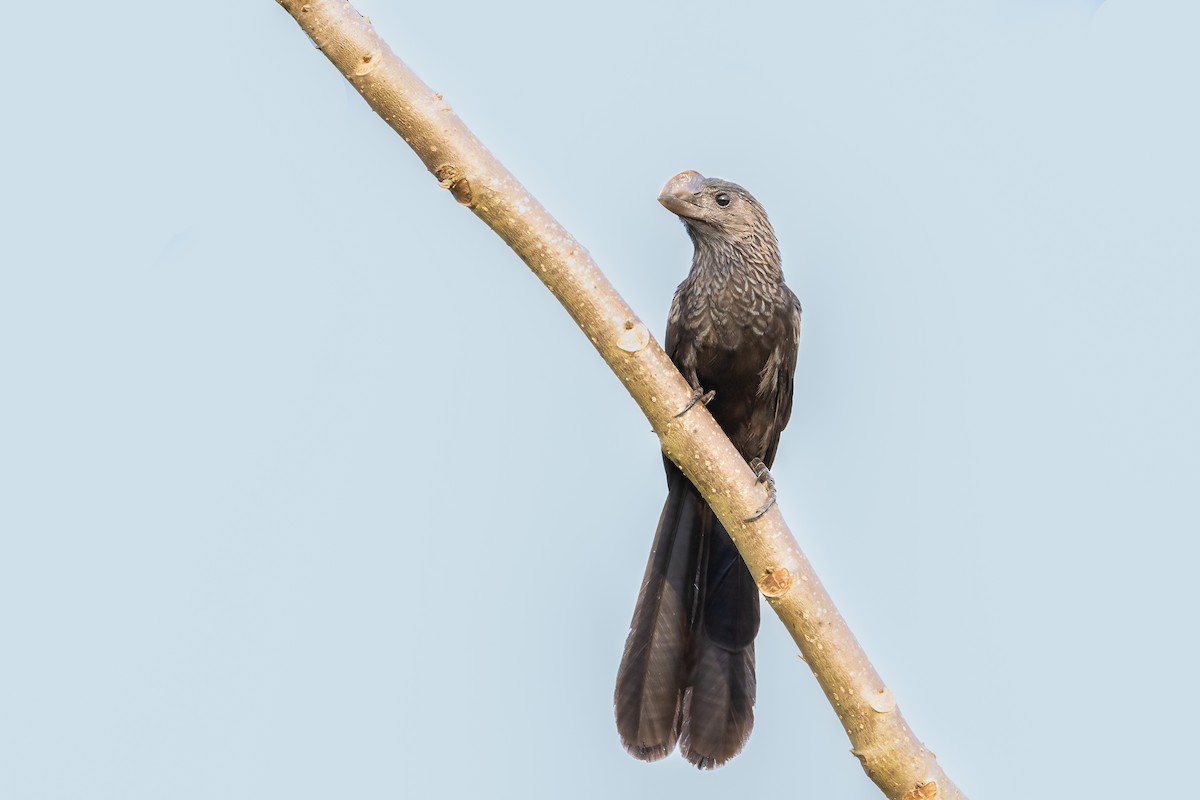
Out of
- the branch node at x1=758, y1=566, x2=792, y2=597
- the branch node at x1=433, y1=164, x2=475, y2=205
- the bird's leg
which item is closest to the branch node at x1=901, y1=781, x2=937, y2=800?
the branch node at x1=758, y1=566, x2=792, y2=597

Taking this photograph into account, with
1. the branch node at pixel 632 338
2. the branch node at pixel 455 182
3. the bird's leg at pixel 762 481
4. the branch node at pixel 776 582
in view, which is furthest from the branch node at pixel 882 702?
the branch node at pixel 455 182

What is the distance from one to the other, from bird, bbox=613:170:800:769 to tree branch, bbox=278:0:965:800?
0.48m

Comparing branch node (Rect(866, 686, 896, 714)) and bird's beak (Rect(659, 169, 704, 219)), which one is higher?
bird's beak (Rect(659, 169, 704, 219))

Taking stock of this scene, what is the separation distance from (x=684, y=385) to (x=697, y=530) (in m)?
0.98

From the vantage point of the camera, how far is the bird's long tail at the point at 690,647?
361 centimetres

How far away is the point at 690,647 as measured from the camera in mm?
3756

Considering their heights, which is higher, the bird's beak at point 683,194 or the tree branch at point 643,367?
the bird's beak at point 683,194

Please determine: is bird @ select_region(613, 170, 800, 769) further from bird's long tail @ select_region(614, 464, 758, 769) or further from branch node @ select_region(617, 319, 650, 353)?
branch node @ select_region(617, 319, 650, 353)

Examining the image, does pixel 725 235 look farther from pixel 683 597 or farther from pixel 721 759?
pixel 721 759

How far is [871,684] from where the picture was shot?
2877 millimetres

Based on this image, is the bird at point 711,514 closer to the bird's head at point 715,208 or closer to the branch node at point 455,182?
the bird's head at point 715,208

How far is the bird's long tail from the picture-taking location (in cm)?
361

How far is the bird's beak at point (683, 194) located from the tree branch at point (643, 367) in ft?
2.93

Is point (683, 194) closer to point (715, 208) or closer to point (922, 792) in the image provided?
point (715, 208)
